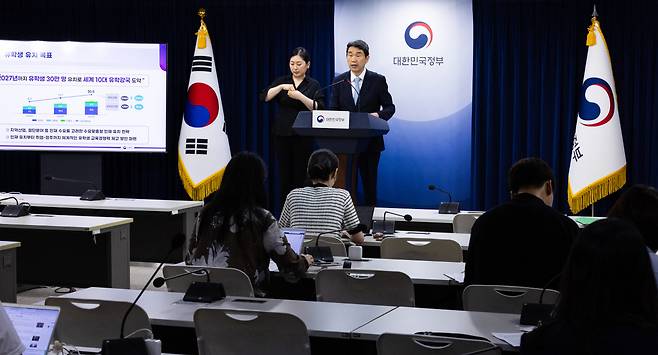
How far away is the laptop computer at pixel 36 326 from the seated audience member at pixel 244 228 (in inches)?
52.9

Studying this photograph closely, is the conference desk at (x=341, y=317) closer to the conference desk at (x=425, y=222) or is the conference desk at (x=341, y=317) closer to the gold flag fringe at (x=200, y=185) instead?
the conference desk at (x=425, y=222)

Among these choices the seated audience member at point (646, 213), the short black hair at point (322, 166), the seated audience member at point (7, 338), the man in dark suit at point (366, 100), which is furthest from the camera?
the man in dark suit at point (366, 100)

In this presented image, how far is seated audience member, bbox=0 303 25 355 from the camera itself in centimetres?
215

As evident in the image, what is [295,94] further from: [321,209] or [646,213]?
[646,213]

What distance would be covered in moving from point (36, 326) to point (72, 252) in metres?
4.08

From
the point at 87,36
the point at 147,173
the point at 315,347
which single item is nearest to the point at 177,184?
the point at 147,173

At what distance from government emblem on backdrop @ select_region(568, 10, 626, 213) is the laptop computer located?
668 cm

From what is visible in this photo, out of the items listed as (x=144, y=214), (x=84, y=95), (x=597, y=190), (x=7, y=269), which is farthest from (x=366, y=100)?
(x=7, y=269)

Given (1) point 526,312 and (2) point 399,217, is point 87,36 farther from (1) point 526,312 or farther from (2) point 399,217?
(1) point 526,312

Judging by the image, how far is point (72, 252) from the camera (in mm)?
6363

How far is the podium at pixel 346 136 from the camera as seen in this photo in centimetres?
615

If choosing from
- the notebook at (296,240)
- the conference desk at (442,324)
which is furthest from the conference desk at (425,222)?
the conference desk at (442,324)

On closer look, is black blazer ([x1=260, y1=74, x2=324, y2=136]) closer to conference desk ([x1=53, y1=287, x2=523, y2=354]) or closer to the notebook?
the notebook

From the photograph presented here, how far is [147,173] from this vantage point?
10.1 m
